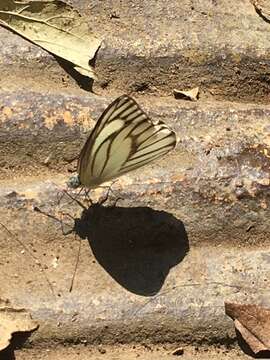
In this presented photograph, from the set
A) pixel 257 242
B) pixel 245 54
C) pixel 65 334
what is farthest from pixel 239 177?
pixel 65 334

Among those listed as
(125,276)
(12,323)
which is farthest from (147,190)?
(12,323)

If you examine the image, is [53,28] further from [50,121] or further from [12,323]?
[12,323]

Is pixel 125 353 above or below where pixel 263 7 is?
below

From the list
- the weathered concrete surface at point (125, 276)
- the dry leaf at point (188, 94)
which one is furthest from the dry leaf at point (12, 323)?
the dry leaf at point (188, 94)

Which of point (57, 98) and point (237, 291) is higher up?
point (57, 98)

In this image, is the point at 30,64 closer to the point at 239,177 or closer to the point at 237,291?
the point at 239,177
